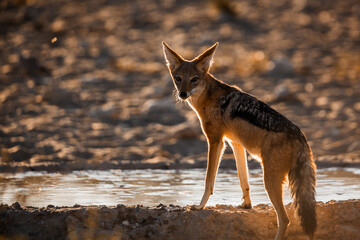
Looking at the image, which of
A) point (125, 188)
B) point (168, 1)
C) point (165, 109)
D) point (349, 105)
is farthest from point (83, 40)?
point (125, 188)

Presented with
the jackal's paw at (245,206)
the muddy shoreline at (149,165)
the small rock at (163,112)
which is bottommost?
the jackal's paw at (245,206)

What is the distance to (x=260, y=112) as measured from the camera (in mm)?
5570

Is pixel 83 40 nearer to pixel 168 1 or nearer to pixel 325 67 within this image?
pixel 168 1

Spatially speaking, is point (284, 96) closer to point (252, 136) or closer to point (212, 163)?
point (212, 163)

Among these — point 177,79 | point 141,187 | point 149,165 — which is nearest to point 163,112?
point 149,165

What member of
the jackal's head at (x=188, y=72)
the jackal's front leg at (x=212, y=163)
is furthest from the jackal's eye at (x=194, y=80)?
the jackal's front leg at (x=212, y=163)

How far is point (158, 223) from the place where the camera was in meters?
5.32

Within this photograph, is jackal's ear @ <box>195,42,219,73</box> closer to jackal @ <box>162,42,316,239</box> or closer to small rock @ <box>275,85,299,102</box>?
jackal @ <box>162,42,316,239</box>

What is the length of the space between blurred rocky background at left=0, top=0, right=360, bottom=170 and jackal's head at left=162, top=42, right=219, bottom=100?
278cm

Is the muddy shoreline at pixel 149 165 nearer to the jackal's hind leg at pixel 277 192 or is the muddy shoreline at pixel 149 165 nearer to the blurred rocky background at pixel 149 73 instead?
the blurred rocky background at pixel 149 73

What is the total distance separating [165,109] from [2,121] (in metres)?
3.01

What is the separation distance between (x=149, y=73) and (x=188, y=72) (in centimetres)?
860

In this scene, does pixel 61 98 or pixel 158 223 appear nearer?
pixel 158 223

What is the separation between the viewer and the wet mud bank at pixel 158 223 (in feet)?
17.1
